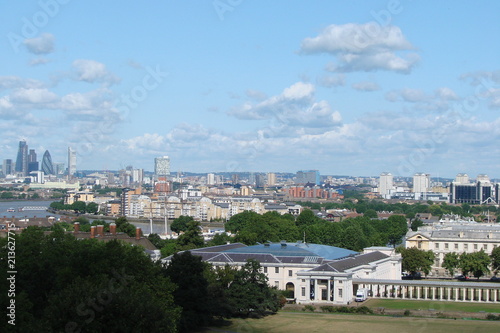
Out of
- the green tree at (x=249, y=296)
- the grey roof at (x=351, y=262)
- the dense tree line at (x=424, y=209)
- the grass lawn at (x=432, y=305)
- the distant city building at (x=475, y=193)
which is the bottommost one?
the grass lawn at (x=432, y=305)

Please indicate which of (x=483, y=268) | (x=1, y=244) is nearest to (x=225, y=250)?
(x=483, y=268)

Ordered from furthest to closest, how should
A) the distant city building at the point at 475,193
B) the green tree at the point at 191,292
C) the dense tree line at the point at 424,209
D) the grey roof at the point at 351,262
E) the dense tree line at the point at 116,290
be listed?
the distant city building at the point at 475,193
the dense tree line at the point at 424,209
the grey roof at the point at 351,262
the green tree at the point at 191,292
the dense tree line at the point at 116,290

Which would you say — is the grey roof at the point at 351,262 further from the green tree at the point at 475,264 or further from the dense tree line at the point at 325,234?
the dense tree line at the point at 325,234

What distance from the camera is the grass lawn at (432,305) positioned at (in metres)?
39.2

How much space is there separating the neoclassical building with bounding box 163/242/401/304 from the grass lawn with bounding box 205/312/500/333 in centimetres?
553

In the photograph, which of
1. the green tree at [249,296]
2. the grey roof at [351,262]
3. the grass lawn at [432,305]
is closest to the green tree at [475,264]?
the grey roof at [351,262]

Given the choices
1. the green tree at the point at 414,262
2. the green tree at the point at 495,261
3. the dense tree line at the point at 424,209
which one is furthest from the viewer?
the dense tree line at the point at 424,209

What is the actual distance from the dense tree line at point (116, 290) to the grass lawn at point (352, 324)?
112 centimetres

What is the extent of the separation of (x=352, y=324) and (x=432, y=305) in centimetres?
805

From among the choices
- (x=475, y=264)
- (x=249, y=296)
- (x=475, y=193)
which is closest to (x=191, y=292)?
(x=249, y=296)

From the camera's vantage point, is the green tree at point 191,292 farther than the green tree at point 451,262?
No

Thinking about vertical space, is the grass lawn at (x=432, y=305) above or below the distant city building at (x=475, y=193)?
below

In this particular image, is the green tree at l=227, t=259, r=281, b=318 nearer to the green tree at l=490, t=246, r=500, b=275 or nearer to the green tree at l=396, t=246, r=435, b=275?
the green tree at l=396, t=246, r=435, b=275

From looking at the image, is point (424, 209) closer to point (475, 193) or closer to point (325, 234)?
point (475, 193)
